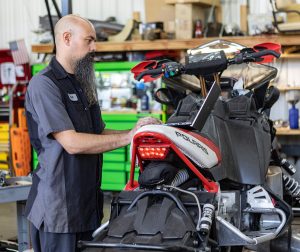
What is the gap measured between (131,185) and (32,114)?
2.38 feet

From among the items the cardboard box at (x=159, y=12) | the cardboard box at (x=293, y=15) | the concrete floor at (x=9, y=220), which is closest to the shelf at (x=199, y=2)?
the cardboard box at (x=159, y=12)

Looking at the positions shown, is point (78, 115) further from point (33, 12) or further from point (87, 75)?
point (33, 12)

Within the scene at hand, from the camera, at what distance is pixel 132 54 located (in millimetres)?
7699

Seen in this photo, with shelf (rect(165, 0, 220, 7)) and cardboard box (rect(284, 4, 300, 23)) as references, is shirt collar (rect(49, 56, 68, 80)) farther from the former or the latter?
shelf (rect(165, 0, 220, 7))

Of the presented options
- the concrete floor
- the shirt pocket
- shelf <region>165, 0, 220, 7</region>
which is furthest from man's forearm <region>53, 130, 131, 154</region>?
shelf <region>165, 0, 220, 7</region>

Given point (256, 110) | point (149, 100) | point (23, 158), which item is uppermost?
point (256, 110)

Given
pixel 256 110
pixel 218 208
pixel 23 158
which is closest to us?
pixel 218 208

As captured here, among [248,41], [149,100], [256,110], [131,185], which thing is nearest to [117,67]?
[149,100]

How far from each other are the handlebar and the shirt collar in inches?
21.1

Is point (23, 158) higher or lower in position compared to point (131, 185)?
lower

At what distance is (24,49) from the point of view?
873 centimetres

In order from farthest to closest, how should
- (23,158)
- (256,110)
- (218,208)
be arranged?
(23,158), (256,110), (218,208)

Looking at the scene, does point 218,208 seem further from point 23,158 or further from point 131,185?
point 23,158

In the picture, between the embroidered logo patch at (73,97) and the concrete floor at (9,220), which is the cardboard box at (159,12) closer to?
the concrete floor at (9,220)
